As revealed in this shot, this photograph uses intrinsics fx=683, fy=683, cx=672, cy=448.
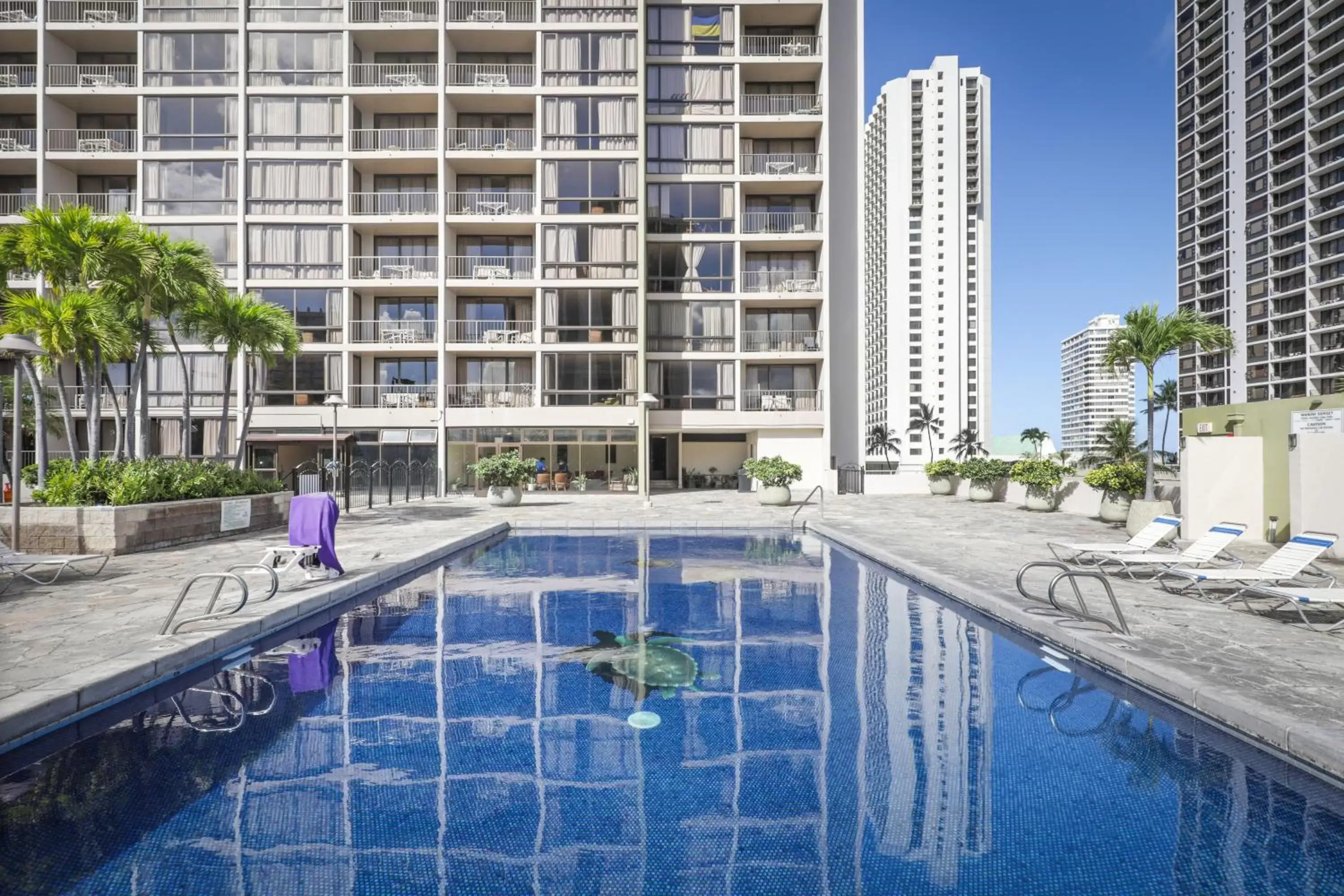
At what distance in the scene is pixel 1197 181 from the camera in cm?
8550

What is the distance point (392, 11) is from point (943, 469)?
97.3 ft

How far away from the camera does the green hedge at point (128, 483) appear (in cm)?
1099

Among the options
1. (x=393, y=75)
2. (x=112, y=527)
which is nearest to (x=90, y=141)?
(x=393, y=75)

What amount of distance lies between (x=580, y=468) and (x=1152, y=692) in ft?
84.8

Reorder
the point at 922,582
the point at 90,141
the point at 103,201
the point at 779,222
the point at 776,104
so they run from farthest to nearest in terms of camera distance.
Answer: the point at 776,104 < the point at 779,222 < the point at 103,201 < the point at 90,141 < the point at 922,582

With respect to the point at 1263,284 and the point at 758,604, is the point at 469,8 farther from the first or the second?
the point at 1263,284

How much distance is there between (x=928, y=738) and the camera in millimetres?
4758

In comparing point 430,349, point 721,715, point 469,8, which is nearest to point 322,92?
point 469,8

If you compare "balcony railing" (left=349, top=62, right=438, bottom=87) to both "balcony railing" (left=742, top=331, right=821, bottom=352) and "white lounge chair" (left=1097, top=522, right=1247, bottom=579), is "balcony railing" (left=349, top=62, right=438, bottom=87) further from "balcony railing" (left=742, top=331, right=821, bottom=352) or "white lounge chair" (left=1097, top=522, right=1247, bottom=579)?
"white lounge chair" (left=1097, top=522, right=1247, bottom=579)

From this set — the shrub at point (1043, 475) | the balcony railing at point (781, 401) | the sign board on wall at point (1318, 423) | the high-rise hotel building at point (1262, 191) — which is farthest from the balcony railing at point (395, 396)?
the high-rise hotel building at point (1262, 191)

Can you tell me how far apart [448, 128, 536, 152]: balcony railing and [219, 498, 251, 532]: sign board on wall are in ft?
66.4

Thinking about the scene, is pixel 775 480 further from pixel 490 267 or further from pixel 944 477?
pixel 490 267

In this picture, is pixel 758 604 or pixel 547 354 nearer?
pixel 758 604

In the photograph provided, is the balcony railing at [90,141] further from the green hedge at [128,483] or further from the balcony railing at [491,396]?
the green hedge at [128,483]
